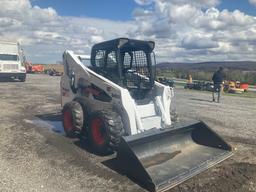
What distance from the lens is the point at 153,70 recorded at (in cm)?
734

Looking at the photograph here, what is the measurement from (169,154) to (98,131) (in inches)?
61.4

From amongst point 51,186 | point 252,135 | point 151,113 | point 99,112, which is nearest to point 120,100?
point 99,112

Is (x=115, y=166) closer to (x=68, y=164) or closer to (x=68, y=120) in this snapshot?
(x=68, y=164)

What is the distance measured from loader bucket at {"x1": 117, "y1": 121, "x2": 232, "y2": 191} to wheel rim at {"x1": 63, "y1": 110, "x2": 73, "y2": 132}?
229cm

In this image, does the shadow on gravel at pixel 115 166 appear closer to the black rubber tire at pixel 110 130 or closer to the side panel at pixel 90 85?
the black rubber tire at pixel 110 130

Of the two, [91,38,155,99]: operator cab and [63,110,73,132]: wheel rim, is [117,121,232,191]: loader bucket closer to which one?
[91,38,155,99]: operator cab

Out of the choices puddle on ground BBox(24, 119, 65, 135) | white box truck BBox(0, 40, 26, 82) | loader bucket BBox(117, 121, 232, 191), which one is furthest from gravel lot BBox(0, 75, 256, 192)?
white box truck BBox(0, 40, 26, 82)

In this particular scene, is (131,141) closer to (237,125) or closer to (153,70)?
(153,70)

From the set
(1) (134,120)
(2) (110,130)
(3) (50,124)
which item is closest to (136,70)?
(1) (134,120)

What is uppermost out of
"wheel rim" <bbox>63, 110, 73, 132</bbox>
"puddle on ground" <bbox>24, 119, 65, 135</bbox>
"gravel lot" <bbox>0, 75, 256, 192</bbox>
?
"wheel rim" <bbox>63, 110, 73, 132</bbox>

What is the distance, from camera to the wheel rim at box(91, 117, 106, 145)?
6.12 metres

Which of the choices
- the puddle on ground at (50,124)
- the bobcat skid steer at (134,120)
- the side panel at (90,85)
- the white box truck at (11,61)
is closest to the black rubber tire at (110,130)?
the bobcat skid steer at (134,120)

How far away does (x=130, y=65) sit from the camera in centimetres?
730

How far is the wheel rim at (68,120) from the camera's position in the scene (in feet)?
24.0
